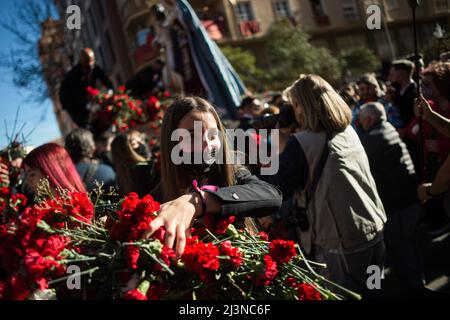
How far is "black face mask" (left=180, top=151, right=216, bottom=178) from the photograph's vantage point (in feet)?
5.02

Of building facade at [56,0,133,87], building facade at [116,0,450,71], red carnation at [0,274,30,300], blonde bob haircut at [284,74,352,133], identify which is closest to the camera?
red carnation at [0,274,30,300]

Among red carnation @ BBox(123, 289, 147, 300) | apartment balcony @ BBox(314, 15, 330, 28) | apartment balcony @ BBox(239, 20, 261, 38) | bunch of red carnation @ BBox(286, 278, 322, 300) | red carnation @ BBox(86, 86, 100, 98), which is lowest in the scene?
bunch of red carnation @ BBox(286, 278, 322, 300)

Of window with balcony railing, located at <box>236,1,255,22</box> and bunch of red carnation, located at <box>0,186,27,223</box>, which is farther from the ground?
window with balcony railing, located at <box>236,1,255,22</box>

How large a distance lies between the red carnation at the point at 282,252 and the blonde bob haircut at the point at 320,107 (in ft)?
4.72

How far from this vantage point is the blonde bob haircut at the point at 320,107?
2.50 metres

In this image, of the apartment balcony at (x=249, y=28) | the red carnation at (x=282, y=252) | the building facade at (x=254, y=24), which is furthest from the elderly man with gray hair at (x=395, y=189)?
the apartment balcony at (x=249, y=28)

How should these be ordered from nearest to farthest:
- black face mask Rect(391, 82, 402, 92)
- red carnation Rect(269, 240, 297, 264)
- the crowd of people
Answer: red carnation Rect(269, 240, 297, 264)
the crowd of people
black face mask Rect(391, 82, 402, 92)

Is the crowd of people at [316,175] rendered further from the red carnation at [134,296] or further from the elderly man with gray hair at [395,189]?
the red carnation at [134,296]

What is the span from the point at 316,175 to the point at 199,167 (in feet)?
3.71

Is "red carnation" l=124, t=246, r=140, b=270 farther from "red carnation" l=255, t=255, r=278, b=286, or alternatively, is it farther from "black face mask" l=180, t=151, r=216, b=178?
"black face mask" l=180, t=151, r=216, b=178

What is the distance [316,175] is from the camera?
2521 mm

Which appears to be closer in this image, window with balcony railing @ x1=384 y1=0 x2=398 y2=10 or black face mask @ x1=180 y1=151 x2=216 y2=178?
black face mask @ x1=180 y1=151 x2=216 y2=178

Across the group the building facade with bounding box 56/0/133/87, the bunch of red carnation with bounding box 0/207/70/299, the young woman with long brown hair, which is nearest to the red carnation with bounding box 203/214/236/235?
the young woman with long brown hair
